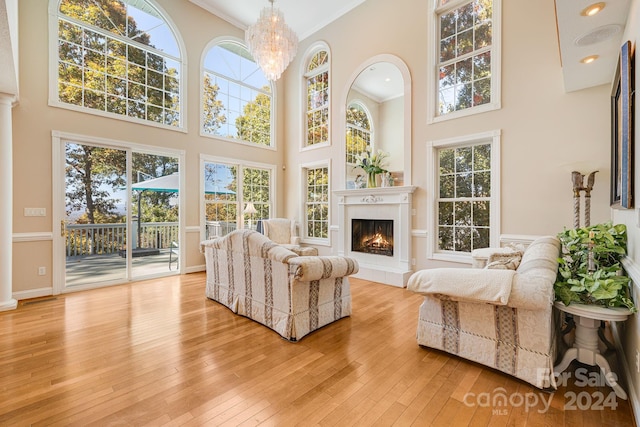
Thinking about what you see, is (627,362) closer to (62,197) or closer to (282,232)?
(282,232)

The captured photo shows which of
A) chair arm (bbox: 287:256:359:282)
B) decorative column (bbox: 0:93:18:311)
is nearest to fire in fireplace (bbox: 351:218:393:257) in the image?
chair arm (bbox: 287:256:359:282)

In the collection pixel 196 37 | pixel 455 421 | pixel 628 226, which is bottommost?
pixel 455 421

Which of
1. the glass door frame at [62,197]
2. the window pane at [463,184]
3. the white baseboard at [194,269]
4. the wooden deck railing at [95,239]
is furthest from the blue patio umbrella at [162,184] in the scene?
the window pane at [463,184]

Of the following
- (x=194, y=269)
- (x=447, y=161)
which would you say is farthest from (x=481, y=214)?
(x=194, y=269)

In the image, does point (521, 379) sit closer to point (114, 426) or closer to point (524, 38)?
point (114, 426)

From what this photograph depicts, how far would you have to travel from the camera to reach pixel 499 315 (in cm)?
209

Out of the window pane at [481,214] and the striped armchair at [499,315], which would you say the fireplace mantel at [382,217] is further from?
the striped armchair at [499,315]

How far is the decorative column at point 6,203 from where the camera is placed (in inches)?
136

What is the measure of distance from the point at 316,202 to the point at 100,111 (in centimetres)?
430

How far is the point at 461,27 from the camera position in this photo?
14.8ft

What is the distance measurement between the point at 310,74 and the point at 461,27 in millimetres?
3358

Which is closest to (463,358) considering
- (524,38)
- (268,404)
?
(268,404)

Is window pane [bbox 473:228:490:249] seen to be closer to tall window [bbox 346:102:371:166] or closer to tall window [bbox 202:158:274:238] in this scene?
tall window [bbox 346:102:371:166]

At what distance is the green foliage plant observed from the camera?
72.0 inches
